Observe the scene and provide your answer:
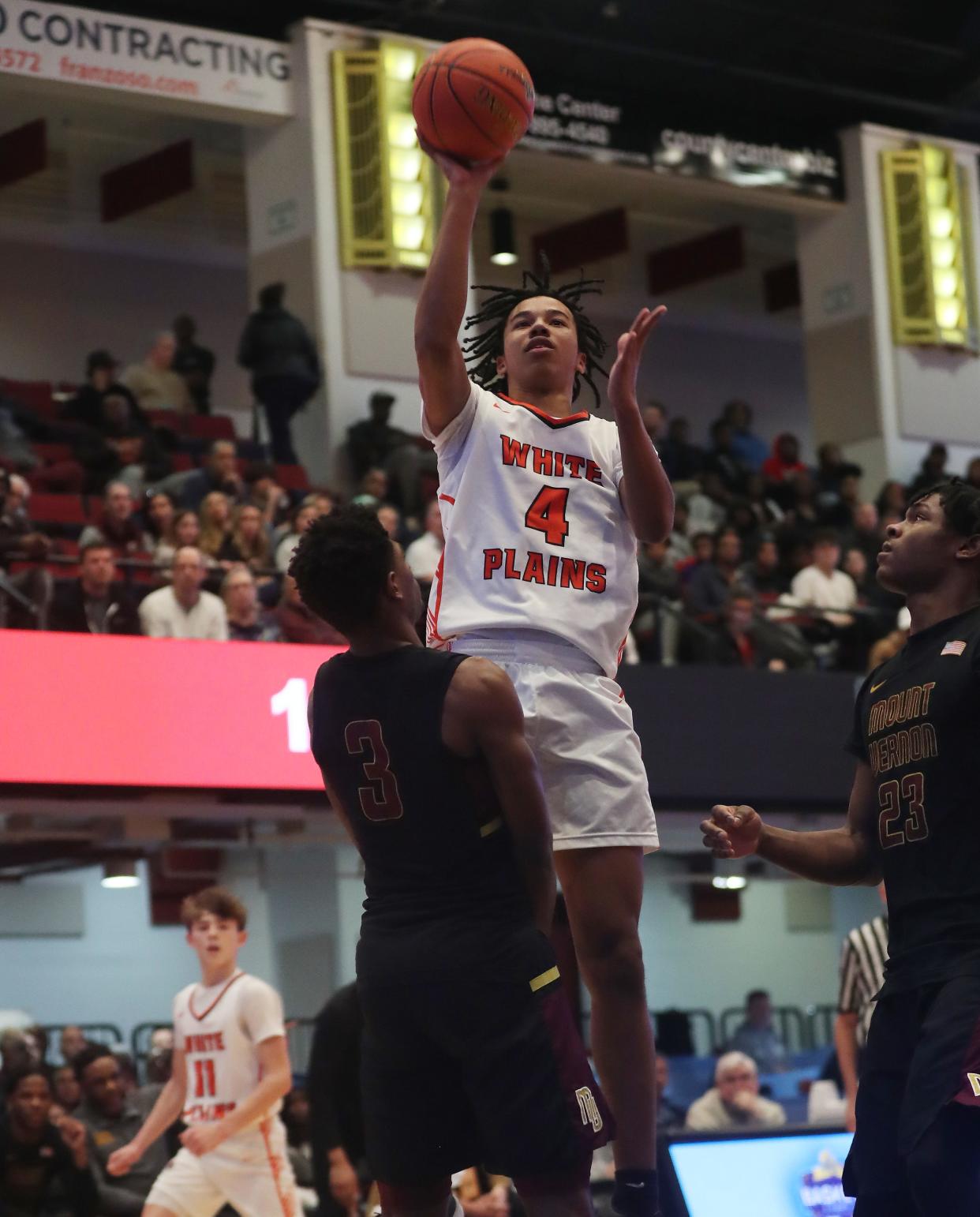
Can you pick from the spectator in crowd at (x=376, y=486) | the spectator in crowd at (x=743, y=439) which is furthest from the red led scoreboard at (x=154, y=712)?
the spectator in crowd at (x=743, y=439)

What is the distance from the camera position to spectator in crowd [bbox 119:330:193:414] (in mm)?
15094

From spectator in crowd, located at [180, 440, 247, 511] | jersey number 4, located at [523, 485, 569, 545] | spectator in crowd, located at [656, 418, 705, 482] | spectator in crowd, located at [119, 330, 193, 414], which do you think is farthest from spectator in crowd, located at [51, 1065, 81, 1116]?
spectator in crowd, located at [656, 418, 705, 482]

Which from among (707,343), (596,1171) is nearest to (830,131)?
(707,343)

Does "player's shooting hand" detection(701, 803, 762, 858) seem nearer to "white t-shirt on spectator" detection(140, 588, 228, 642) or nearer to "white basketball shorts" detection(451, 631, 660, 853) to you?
"white basketball shorts" detection(451, 631, 660, 853)

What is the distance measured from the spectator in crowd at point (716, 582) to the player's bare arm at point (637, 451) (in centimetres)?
855

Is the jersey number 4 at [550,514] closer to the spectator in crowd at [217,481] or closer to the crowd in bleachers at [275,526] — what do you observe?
the crowd in bleachers at [275,526]

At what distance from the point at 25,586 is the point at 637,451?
6.61 meters

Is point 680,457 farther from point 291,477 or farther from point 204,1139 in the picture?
point 204,1139

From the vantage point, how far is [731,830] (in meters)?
3.87

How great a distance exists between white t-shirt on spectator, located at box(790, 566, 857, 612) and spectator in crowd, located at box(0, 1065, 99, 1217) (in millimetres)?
6841

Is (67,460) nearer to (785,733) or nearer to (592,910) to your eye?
(785,733)

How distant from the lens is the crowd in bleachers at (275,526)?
1030 centimetres

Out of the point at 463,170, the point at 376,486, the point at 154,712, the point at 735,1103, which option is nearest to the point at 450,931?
the point at 463,170

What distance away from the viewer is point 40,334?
18.6 meters
